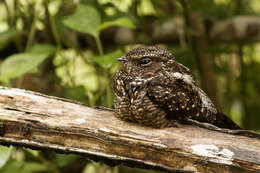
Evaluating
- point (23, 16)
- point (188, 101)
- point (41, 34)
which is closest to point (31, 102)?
point (188, 101)

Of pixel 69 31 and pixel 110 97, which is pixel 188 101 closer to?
pixel 110 97

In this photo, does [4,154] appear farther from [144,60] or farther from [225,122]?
[225,122]

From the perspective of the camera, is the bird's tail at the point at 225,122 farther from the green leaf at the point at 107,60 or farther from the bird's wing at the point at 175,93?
the green leaf at the point at 107,60

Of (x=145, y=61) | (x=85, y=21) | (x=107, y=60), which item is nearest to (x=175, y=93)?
(x=145, y=61)

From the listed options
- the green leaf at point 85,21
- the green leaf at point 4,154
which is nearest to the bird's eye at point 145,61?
the green leaf at point 85,21

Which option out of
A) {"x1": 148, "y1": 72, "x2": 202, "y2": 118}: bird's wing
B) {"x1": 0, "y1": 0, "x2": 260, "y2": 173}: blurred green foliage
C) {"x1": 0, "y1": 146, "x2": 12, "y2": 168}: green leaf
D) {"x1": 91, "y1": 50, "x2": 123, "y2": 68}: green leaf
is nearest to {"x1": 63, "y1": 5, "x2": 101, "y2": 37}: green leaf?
{"x1": 0, "y1": 0, "x2": 260, "y2": 173}: blurred green foliage

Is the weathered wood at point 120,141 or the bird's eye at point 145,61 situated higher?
the bird's eye at point 145,61

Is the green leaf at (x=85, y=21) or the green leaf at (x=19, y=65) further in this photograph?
the green leaf at (x=85, y=21)

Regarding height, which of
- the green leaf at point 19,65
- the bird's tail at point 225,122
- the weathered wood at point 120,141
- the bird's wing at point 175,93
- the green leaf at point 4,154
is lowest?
the green leaf at point 4,154
